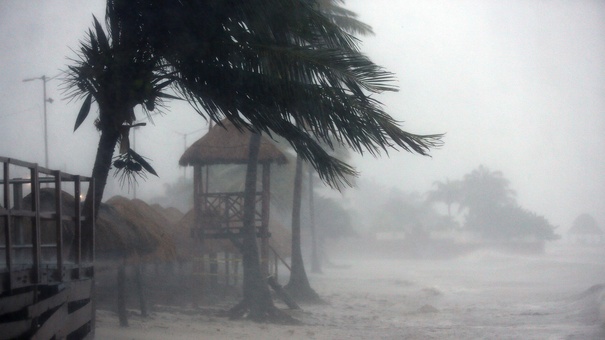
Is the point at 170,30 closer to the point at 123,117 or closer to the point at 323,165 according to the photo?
the point at 123,117

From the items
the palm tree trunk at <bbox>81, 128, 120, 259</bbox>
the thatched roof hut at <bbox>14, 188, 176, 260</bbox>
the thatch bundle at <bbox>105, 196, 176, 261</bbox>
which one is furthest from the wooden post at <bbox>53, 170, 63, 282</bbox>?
the thatch bundle at <bbox>105, 196, 176, 261</bbox>

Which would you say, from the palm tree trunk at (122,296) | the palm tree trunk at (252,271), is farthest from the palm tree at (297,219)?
the palm tree trunk at (122,296)

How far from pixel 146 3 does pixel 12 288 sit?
4366 mm

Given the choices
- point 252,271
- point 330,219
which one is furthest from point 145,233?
point 330,219

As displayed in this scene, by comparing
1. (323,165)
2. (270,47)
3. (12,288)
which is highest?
(270,47)

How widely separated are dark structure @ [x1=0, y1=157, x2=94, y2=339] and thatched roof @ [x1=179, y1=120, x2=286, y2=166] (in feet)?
44.0

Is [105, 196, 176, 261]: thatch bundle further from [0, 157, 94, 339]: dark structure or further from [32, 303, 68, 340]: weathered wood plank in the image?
[32, 303, 68, 340]: weathered wood plank

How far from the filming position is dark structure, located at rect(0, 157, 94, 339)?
646 cm

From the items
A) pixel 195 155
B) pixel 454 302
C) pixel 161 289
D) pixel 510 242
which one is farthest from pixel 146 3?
pixel 510 242

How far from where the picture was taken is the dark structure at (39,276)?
6.46m

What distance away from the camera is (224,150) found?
23641 mm

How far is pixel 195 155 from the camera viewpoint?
2309 cm

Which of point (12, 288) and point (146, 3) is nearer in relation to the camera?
point (12, 288)

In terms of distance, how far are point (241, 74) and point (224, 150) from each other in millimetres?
14765
